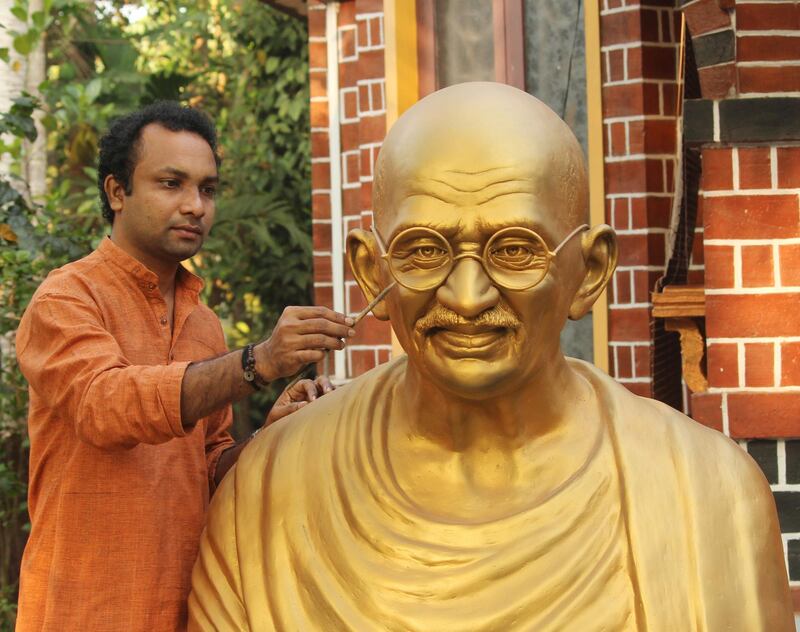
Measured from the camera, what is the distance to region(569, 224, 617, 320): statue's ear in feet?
7.32

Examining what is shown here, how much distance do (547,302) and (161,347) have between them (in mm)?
1079

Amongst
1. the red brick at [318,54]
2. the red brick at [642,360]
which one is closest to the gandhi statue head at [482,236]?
the red brick at [642,360]

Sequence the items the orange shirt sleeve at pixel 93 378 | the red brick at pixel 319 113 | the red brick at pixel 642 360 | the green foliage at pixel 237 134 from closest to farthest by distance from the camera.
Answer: the orange shirt sleeve at pixel 93 378, the red brick at pixel 642 360, the red brick at pixel 319 113, the green foliage at pixel 237 134

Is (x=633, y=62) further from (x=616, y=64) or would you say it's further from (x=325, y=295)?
(x=325, y=295)

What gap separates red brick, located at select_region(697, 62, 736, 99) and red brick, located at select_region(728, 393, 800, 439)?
32.9 inches

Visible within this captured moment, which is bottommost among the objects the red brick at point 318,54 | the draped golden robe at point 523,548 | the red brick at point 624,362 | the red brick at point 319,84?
the draped golden robe at point 523,548

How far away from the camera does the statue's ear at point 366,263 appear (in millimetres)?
2291

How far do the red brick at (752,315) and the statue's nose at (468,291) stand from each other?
1633mm

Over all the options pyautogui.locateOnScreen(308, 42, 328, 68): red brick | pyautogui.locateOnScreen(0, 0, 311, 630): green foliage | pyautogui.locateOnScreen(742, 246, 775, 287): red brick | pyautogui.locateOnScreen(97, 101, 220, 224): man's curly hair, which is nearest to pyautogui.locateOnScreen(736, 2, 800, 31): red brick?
pyautogui.locateOnScreen(742, 246, 775, 287): red brick

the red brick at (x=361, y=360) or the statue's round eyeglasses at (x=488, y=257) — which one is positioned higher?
the statue's round eyeglasses at (x=488, y=257)

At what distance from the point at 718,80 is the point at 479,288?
2.00 m

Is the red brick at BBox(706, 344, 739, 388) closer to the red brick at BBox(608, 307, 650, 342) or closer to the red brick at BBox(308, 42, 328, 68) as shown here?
the red brick at BBox(608, 307, 650, 342)

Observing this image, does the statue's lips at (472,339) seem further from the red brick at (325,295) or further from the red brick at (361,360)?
the red brick at (325,295)

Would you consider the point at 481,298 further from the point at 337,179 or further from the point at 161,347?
the point at 337,179
